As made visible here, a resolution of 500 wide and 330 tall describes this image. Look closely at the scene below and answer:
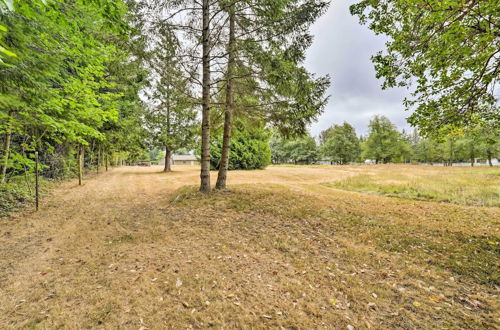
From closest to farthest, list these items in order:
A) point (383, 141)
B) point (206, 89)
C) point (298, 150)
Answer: point (206, 89) < point (383, 141) < point (298, 150)

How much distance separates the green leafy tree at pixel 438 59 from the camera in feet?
13.0

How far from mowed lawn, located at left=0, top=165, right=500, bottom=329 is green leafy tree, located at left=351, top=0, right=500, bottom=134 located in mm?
2701

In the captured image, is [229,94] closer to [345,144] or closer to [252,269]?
A: [252,269]

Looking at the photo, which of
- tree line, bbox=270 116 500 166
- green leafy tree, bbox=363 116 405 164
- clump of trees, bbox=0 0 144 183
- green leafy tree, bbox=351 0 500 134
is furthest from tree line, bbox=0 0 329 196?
green leafy tree, bbox=363 116 405 164

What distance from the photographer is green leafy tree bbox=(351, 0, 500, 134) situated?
396 cm

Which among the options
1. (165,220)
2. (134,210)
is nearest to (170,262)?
(165,220)

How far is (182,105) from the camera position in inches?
285

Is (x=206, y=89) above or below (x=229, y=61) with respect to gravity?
below

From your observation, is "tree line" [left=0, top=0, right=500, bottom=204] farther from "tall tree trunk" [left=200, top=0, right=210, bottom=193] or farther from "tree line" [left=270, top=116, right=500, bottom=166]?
"tree line" [left=270, top=116, right=500, bottom=166]

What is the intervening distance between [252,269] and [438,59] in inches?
235

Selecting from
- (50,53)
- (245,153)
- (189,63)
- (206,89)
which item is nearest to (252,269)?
(206,89)

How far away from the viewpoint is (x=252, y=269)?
3.08m

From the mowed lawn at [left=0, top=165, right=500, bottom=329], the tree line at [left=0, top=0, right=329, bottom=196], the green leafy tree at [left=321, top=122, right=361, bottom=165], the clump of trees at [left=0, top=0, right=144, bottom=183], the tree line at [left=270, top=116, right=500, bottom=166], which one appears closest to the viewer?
the mowed lawn at [left=0, top=165, right=500, bottom=329]

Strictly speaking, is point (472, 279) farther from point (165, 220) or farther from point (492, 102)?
point (165, 220)
